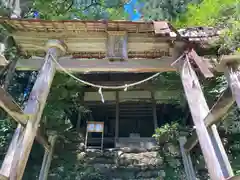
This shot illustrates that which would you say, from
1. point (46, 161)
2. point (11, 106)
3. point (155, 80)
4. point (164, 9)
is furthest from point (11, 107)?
point (164, 9)

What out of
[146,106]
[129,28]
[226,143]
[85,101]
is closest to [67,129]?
[85,101]

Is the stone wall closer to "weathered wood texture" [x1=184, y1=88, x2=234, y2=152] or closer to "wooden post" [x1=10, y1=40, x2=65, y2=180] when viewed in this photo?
"wooden post" [x1=10, y1=40, x2=65, y2=180]

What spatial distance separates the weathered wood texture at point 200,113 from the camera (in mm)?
3807

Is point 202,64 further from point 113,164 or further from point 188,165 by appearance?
point 113,164

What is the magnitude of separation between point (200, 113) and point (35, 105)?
9.30ft

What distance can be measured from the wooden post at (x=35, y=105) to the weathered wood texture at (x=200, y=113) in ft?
8.61

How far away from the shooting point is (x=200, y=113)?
14.8ft

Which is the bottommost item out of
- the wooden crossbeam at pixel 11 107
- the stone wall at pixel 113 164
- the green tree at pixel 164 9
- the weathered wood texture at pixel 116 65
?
the wooden crossbeam at pixel 11 107

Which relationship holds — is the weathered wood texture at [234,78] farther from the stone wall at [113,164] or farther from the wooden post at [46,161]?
the wooden post at [46,161]

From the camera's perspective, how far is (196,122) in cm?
441

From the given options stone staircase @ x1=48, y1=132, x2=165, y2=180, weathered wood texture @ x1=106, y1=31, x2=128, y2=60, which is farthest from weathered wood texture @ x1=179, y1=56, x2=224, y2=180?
stone staircase @ x1=48, y1=132, x2=165, y2=180

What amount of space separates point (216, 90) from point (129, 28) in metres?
3.63

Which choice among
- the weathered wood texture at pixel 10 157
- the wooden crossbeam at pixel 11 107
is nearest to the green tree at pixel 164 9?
the wooden crossbeam at pixel 11 107

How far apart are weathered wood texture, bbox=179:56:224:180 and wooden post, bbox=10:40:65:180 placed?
2.62 meters
